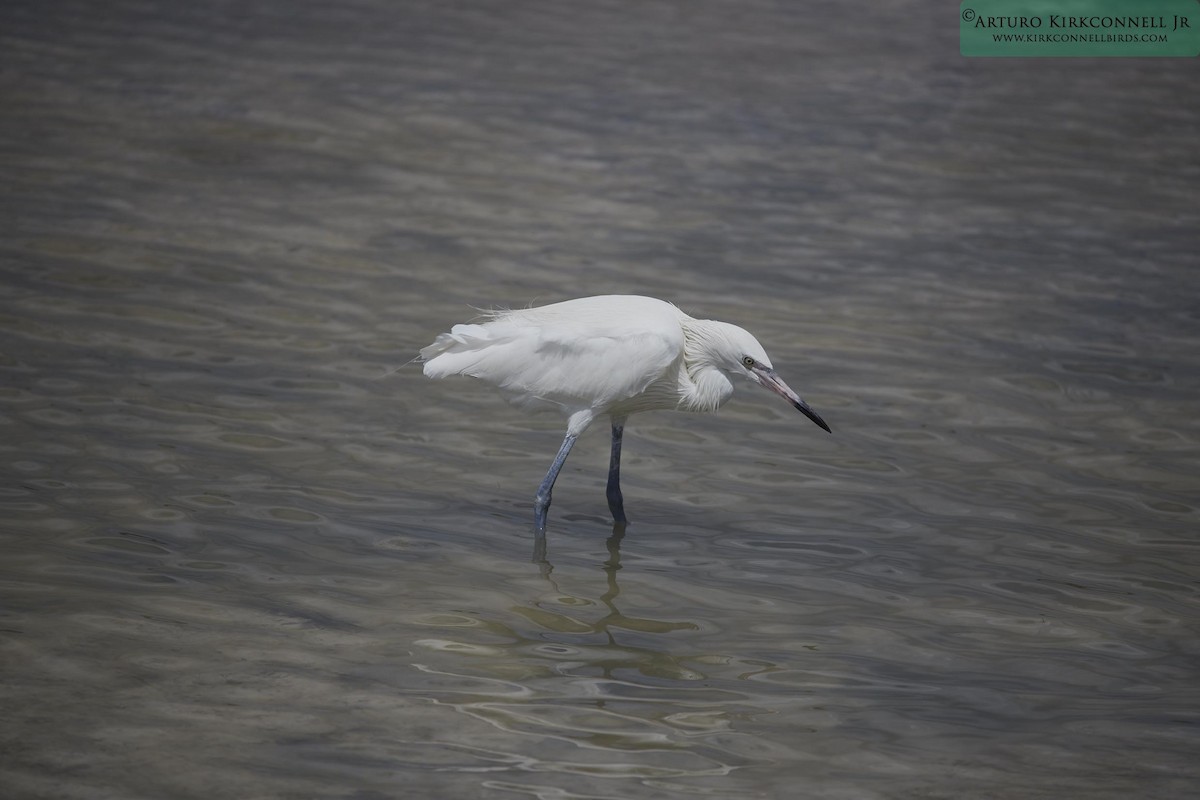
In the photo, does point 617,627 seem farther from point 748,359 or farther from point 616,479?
point 748,359

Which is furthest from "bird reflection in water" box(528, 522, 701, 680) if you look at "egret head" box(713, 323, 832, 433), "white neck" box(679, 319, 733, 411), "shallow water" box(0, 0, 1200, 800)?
"egret head" box(713, 323, 832, 433)

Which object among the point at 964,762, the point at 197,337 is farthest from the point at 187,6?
the point at 964,762

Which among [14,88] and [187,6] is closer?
[14,88]

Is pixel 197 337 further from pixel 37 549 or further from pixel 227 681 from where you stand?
pixel 227 681

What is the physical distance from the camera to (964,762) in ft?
13.8

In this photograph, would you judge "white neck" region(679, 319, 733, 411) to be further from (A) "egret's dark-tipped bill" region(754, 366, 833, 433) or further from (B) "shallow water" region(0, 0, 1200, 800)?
(B) "shallow water" region(0, 0, 1200, 800)

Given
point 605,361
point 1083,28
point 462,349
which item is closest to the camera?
point 605,361

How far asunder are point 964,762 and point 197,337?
474 cm

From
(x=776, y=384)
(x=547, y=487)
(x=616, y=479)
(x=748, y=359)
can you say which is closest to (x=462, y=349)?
(x=547, y=487)

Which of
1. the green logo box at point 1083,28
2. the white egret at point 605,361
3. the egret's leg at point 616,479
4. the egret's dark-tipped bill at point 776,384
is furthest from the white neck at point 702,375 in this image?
the green logo box at point 1083,28

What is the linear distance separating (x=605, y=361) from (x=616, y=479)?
60 cm

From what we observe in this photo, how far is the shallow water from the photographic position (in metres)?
4.26

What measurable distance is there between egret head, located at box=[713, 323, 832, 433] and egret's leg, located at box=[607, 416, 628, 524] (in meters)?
0.57

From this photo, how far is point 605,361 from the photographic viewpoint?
18.1 ft
